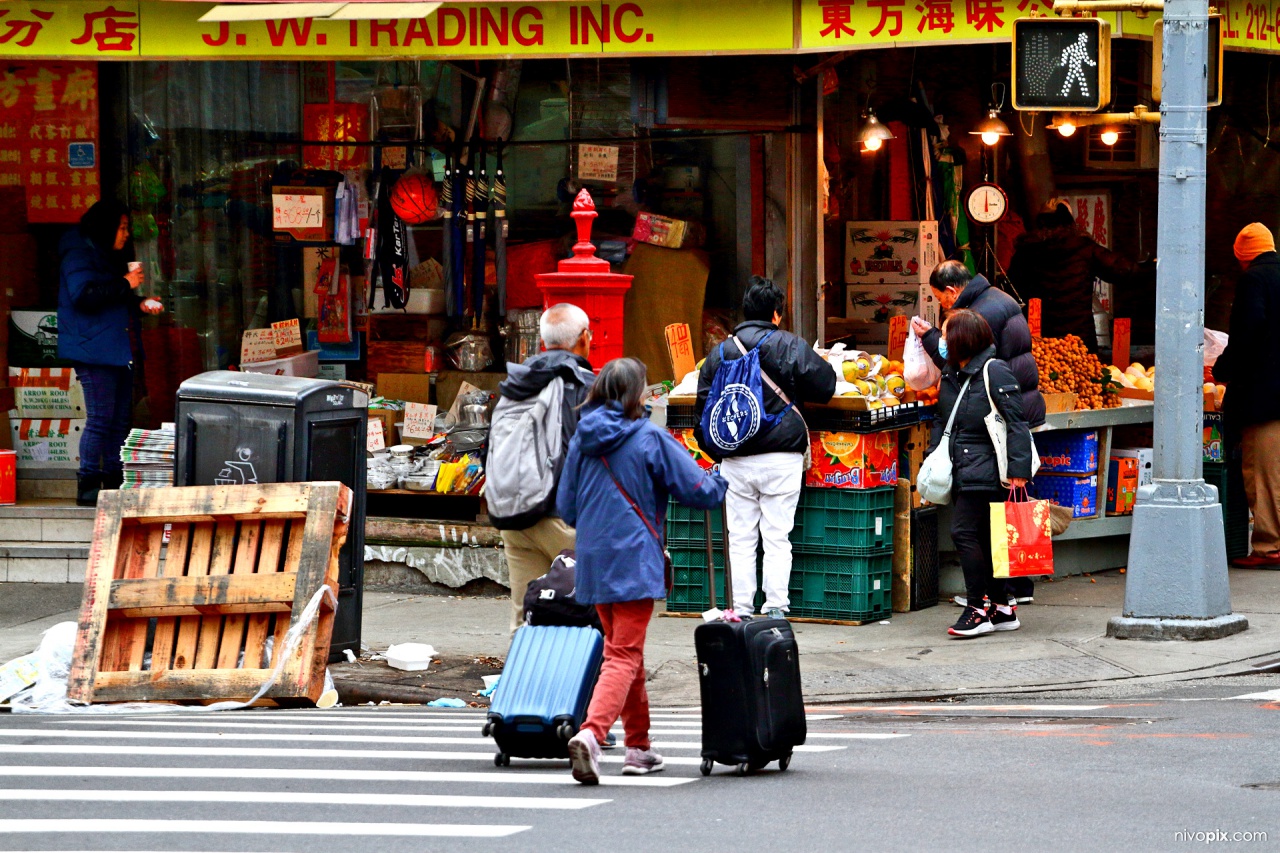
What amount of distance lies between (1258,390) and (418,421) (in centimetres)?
599

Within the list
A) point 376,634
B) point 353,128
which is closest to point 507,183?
point 353,128

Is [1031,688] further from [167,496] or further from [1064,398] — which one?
[167,496]

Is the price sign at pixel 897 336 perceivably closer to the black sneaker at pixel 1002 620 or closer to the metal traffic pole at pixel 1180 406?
the black sneaker at pixel 1002 620

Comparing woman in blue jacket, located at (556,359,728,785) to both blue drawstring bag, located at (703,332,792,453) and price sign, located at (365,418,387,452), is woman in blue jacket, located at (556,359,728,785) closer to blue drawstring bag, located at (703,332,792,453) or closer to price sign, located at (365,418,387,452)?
blue drawstring bag, located at (703,332,792,453)

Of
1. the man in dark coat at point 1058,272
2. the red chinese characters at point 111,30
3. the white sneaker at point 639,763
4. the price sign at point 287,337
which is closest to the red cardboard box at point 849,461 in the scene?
the white sneaker at point 639,763

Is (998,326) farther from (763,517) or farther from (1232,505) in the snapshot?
(1232,505)

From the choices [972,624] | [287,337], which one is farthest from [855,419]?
[287,337]

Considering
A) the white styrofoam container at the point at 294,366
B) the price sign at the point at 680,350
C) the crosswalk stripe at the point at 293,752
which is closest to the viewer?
the crosswalk stripe at the point at 293,752

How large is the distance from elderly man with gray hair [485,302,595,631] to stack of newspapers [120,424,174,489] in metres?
3.01

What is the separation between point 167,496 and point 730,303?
536 cm

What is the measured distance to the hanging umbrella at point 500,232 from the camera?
13.7 metres

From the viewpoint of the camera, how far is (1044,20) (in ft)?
33.3

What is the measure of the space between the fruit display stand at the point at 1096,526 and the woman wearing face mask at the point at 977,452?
1125mm

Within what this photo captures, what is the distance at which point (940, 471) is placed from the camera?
10.7 m
